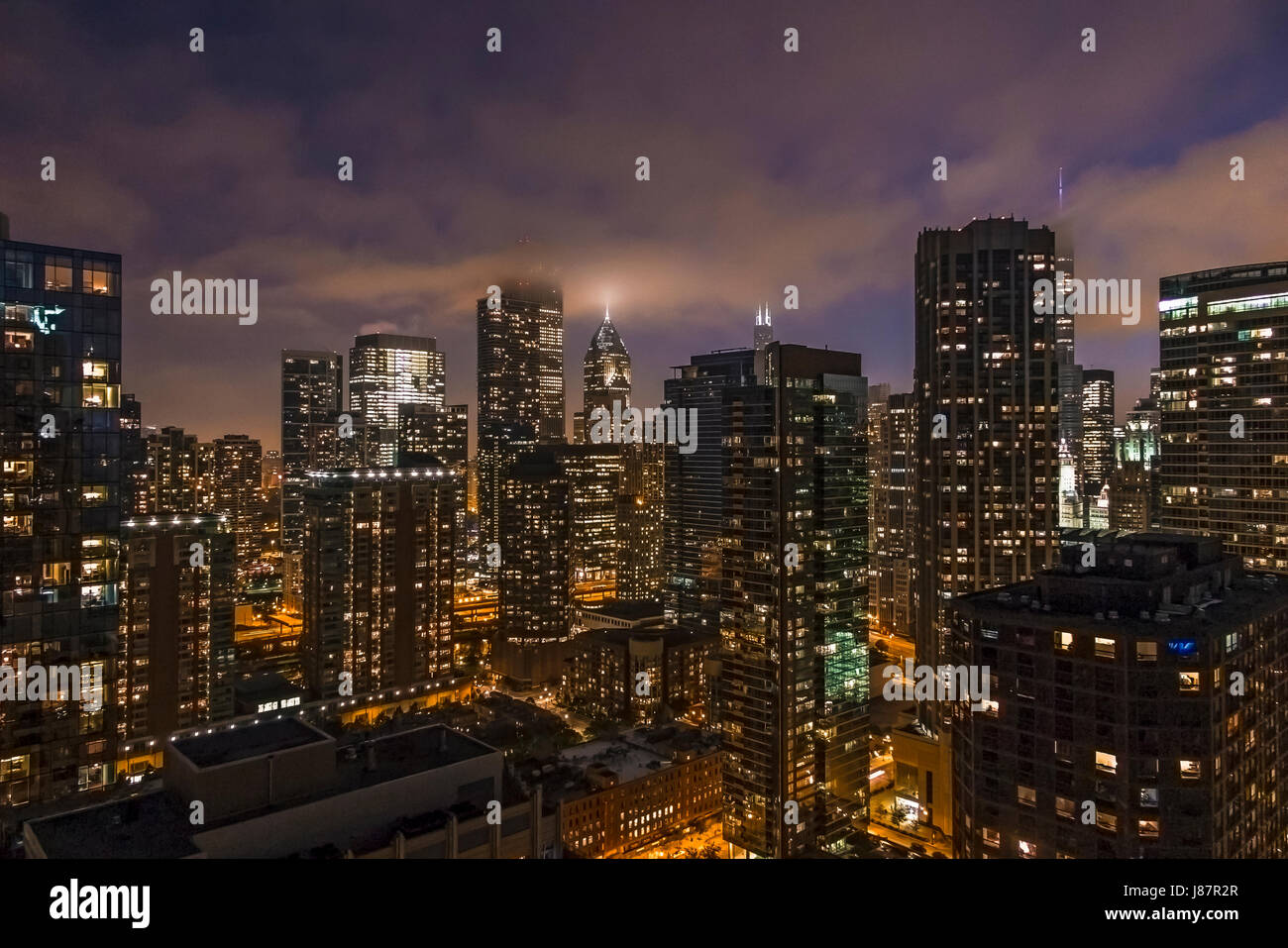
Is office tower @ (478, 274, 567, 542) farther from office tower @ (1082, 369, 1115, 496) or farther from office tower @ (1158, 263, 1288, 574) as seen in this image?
office tower @ (1158, 263, 1288, 574)

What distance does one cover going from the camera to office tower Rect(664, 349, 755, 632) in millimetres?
68588

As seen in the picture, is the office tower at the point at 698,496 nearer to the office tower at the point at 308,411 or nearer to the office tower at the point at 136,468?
the office tower at the point at 308,411

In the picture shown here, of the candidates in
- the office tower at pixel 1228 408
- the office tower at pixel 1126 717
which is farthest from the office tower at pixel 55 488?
the office tower at pixel 1228 408

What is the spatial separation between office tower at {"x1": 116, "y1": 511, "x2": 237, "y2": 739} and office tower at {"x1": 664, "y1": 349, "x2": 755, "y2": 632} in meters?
35.8

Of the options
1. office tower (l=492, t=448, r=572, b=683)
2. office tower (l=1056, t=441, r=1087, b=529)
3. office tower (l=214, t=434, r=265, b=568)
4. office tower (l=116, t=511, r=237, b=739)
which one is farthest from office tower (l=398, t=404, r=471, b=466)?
office tower (l=1056, t=441, r=1087, b=529)

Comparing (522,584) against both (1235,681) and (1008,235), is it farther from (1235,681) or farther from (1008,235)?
(1235,681)

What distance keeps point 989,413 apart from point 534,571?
39.3 metres

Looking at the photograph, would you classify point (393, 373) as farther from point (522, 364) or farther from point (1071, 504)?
point (1071, 504)

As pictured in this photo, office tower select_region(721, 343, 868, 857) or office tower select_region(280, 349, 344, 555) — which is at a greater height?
office tower select_region(280, 349, 344, 555)

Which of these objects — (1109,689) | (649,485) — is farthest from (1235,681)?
(649,485)
